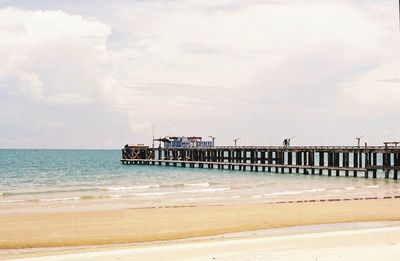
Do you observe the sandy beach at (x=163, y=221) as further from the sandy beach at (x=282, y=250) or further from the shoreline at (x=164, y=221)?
the sandy beach at (x=282, y=250)

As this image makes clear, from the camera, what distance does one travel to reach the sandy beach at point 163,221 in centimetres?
1727

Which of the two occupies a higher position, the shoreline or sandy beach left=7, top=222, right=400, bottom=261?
sandy beach left=7, top=222, right=400, bottom=261

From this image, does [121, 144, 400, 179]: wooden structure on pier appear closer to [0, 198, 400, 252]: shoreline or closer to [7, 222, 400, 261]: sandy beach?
[0, 198, 400, 252]: shoreline

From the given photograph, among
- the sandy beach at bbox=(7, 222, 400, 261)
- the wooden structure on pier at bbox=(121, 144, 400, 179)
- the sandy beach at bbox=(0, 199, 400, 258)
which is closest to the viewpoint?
the sandy beach at bbox=(7, 222, 400, 261)

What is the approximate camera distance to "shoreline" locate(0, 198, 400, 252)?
17.3 metres

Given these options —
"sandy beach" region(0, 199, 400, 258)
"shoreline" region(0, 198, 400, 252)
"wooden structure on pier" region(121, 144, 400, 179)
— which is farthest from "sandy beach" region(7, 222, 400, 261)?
"wooden structure on pier" region(121, 144, 400, 179)

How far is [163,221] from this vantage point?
2138 cm

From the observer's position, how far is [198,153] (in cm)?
→ 8156

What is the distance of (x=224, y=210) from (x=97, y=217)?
223 inches

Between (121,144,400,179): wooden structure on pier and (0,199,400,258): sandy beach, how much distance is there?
26.0m

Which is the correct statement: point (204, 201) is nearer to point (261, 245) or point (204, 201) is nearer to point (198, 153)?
point (261, 245)

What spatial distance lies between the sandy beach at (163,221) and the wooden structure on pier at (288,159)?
26044 mm

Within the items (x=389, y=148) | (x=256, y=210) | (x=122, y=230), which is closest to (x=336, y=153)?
(x=389, y=148)

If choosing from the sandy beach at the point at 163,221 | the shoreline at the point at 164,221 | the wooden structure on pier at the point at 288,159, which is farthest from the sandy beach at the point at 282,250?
the wooden structure on pier at the point at 288,159
